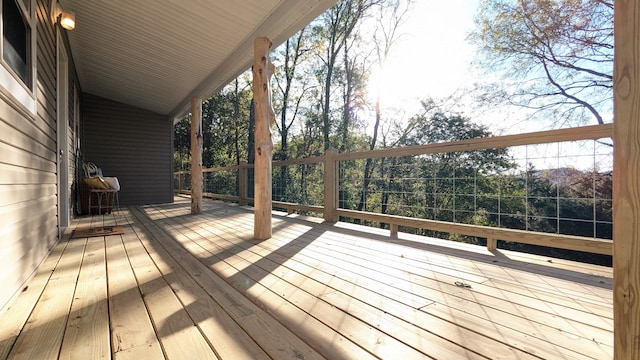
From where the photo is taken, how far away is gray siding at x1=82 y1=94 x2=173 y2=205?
6812mm

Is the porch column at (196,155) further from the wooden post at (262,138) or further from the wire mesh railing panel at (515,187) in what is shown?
the wire mesh railing panel at (515,187)

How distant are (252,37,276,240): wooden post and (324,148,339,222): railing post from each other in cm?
106

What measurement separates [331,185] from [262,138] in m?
1.24

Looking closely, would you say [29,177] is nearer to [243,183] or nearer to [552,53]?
[243,183]

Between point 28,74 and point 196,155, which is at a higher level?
point 28,74

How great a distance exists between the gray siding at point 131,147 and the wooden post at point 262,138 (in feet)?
17.6

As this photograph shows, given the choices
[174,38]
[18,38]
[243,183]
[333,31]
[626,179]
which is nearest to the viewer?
[626,179]

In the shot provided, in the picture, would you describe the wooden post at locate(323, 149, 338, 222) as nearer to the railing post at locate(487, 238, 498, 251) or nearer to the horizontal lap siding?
the railing post at locate(487, 238, 498, 251)

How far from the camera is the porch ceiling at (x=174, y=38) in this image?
307cm

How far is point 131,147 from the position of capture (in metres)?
7.25

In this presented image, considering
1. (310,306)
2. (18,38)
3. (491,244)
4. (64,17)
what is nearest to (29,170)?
(18,38)

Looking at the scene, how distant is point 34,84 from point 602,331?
3.49 meters

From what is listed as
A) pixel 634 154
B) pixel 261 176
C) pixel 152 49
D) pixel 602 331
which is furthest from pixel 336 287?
pixel 152 49

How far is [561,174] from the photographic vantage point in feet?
9.22
